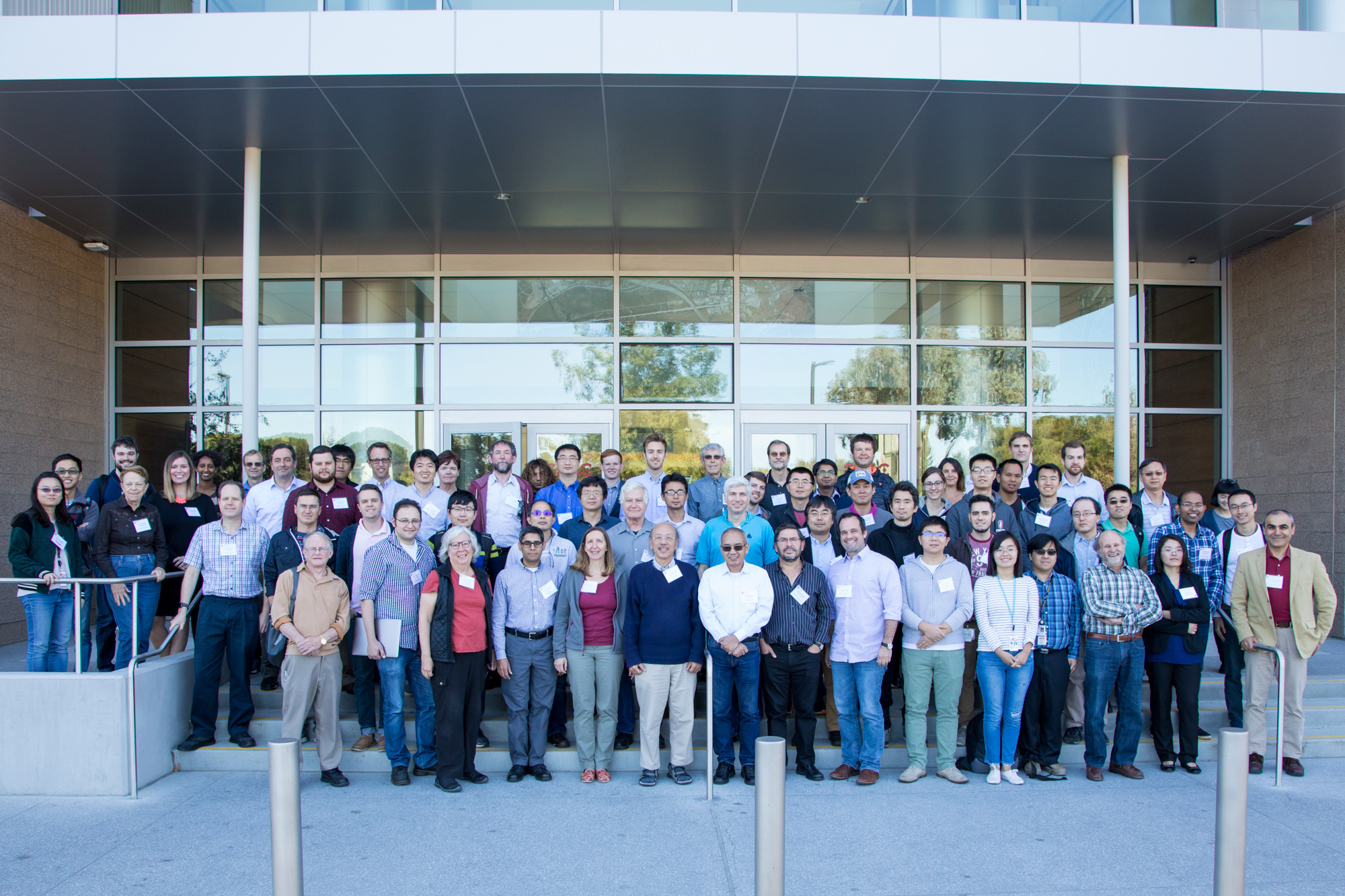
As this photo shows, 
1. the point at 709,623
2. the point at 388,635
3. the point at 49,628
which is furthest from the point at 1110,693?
the point at 49,628

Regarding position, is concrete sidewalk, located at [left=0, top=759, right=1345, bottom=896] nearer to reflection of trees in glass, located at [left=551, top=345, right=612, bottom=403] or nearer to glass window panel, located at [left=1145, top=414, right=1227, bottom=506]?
reflection of trees in glass, located at [left=551, top=345, right=612, bottom=403]

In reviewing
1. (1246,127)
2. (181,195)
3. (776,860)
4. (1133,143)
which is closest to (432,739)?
(776,860)

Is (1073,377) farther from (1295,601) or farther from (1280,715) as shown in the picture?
(1280,715)

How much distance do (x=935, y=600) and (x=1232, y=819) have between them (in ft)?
8.82

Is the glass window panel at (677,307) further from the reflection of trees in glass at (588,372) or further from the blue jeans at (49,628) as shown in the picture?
the blue jeans at (49,628)

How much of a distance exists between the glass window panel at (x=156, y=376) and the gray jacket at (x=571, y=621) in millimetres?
7767

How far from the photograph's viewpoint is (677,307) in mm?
10969

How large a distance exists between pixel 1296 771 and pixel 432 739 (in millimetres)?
A: 5978

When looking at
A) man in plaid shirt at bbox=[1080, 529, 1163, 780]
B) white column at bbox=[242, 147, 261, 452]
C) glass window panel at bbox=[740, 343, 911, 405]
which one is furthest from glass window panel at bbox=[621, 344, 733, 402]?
man in plaid shirt at bbox=[1080, 529, 1163, 780]

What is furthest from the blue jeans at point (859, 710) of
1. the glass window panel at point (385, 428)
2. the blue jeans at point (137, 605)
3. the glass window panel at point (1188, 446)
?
the glass window panel at point (1188, 446)

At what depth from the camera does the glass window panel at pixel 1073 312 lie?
11305 mm

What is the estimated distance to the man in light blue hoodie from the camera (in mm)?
5539

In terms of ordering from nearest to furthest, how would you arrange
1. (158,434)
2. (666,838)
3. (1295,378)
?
(666,838), (1295,378), (158,434)

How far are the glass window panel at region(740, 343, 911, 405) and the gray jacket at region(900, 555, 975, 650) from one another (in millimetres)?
5518
